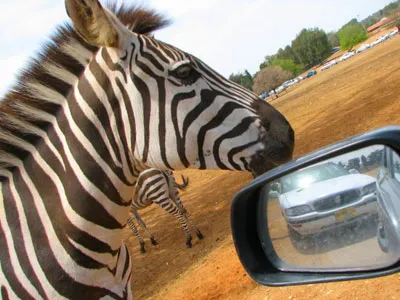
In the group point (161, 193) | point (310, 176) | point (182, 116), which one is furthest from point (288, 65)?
point (310, 176)

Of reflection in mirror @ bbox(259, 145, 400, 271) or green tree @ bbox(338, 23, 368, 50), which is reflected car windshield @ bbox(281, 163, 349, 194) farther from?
green tree @ bbox(338, 23, 368, 50)

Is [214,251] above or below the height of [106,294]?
below

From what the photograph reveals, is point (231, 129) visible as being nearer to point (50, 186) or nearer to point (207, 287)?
point (50, 186)

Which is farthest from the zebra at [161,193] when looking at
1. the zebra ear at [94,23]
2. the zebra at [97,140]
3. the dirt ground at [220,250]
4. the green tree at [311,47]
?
the green tree at [311,47]

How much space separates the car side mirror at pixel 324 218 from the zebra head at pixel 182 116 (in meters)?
0.56

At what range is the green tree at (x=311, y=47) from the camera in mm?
98125

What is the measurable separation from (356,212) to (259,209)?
23.3 inches

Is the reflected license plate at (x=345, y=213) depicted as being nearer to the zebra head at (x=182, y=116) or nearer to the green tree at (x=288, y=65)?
the zebra head at (x=182, y=116)

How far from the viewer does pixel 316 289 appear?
4602mm

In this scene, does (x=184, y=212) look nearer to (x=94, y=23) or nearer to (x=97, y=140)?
(x=97, y=140)

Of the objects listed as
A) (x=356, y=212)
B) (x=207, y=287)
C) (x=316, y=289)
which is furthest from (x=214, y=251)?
(x=356, y=212)

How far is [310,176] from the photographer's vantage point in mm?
1670

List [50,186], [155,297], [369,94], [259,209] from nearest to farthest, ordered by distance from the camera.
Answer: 1. [259,209]
2. [50,186]
3. [155,297]
4. [369,94]

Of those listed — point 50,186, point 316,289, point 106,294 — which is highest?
point 50,186
